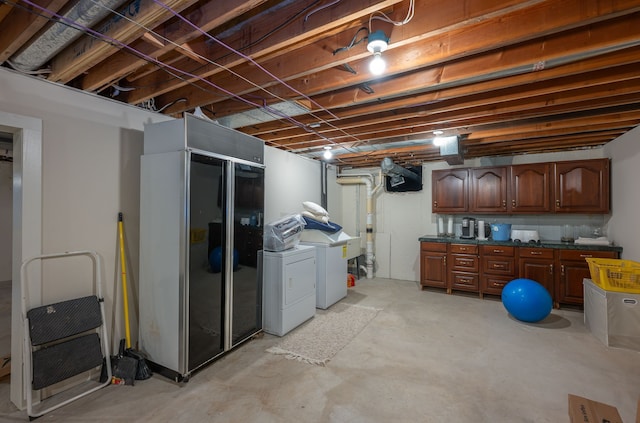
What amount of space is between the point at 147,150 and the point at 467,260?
15.4ft

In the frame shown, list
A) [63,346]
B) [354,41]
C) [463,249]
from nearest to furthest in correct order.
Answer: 1. [354,41]
2. [63,346]
3. [463,249]

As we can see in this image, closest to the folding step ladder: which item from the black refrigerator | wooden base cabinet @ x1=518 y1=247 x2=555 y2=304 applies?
the black refrigerator

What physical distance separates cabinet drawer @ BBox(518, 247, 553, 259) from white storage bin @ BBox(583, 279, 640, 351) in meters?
1.03

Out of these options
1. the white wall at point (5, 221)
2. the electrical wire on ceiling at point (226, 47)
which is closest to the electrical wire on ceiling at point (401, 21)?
the electrical wire on ceiling at point (226, 47)

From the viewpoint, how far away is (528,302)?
354 cm

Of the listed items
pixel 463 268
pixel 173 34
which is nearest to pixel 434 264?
pixel 463 268

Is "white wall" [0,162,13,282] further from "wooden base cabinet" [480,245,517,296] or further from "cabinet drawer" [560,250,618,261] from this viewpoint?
"cabinet drawer" [560,250,618,261]

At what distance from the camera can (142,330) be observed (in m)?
2.59

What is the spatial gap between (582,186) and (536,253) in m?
1.18

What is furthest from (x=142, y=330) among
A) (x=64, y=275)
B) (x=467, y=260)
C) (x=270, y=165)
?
(x=467, y=260)

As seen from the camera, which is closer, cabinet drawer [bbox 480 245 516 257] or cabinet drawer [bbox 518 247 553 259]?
cabinet drawer [bbox 518 247 553 259]

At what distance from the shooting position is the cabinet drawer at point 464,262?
466 cm

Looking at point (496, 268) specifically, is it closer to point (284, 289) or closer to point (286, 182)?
point (284, 289)

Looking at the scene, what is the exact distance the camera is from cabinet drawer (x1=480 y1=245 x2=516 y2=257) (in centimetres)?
441
